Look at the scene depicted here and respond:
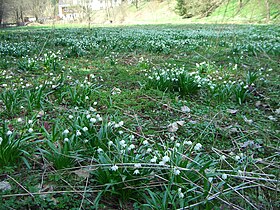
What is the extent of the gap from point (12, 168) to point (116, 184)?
84 cm

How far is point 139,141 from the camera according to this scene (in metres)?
2.52

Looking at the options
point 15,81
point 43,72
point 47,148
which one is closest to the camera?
point 47,148

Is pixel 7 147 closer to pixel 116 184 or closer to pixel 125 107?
pixel 116 184

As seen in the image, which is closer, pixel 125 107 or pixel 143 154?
pixel 143 154

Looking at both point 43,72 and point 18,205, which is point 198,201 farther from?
point 43,72

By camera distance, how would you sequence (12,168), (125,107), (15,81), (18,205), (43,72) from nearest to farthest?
(18,205), (12,168), (125,107), (15,81), (43,72)

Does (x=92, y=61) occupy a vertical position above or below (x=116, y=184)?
above

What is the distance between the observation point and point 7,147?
1950 mm

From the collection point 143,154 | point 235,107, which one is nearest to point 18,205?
point 143,154

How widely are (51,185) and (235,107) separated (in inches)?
100

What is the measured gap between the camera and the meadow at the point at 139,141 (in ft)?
5.53

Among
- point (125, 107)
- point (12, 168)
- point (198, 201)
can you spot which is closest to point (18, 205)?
point (12, 168)

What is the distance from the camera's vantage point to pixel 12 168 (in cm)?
194

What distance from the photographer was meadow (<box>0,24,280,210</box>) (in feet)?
5.53
